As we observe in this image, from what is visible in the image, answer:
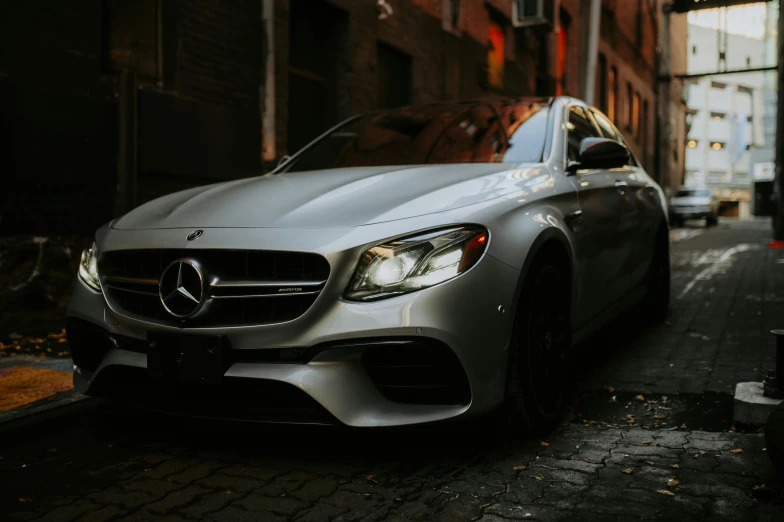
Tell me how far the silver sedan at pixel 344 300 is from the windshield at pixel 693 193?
29874mm

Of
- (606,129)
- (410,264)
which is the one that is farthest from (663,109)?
(410,264)

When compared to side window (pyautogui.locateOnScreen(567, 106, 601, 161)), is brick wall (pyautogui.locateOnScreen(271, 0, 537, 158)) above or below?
above

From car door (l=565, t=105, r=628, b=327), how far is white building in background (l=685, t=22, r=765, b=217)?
227 feet

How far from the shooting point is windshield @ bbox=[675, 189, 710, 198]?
105 ft

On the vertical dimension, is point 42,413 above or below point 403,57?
below

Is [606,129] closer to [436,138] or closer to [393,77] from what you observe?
[436,138]

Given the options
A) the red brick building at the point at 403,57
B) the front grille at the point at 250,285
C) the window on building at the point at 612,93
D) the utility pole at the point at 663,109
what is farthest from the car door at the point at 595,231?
the utility pole at the point at 663,109

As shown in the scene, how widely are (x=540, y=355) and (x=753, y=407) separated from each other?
1006 millimetres

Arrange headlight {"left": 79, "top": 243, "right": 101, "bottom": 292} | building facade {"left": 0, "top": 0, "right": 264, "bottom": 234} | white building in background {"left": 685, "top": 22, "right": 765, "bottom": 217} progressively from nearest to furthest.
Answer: headlight {"left": 79, "top": 243, "right": 101, "bottom": 292} → building facade {"left": 0, "top": 0, "right": 264, "bottom": 234} → white building in background {"left": 685, "top": 22, "right": 765, "bottom": 217}

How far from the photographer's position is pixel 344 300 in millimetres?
2979

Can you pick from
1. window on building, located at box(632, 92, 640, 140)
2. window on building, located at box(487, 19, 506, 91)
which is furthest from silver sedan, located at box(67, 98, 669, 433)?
window on building, located at box(632, 92, 640, 140)

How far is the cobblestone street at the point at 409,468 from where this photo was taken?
112 inches

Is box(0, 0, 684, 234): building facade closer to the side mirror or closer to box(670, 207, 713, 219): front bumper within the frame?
the side mirror

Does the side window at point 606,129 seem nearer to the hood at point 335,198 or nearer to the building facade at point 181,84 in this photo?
the hood at point 335,198
